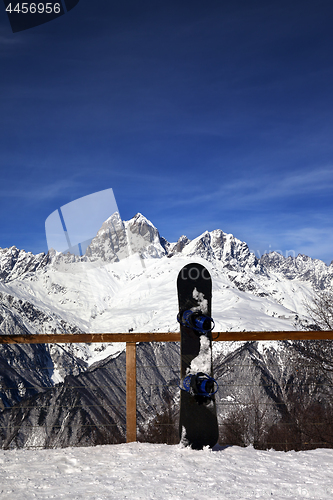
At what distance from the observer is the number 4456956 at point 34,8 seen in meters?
5.70

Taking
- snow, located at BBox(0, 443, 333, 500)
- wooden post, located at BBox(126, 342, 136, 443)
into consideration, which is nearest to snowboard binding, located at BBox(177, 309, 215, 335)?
wooden post, located at BBox(126, 342, 136, 443)

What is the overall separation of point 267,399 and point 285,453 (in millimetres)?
59295

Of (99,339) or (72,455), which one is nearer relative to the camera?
(72,455)

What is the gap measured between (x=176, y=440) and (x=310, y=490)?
1.18 meters

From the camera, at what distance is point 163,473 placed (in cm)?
237

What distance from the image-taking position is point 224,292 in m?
183

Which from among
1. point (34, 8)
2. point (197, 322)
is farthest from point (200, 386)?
point (34, 8)

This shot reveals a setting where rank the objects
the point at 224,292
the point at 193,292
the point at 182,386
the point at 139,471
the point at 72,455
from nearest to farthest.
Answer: the point at 139,471
the point at 72,455
the point at 182,386
the point at 193,292
the point at 224,292

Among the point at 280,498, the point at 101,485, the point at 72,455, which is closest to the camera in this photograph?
the point at 280,498

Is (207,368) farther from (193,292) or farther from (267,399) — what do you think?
(267,399)

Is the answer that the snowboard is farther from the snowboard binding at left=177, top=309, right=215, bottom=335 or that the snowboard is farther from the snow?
the snow

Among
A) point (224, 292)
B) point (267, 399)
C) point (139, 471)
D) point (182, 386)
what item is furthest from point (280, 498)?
point (224, 292)

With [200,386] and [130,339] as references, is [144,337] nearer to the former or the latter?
[130,339]

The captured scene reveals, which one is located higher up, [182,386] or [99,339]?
[99,339]
